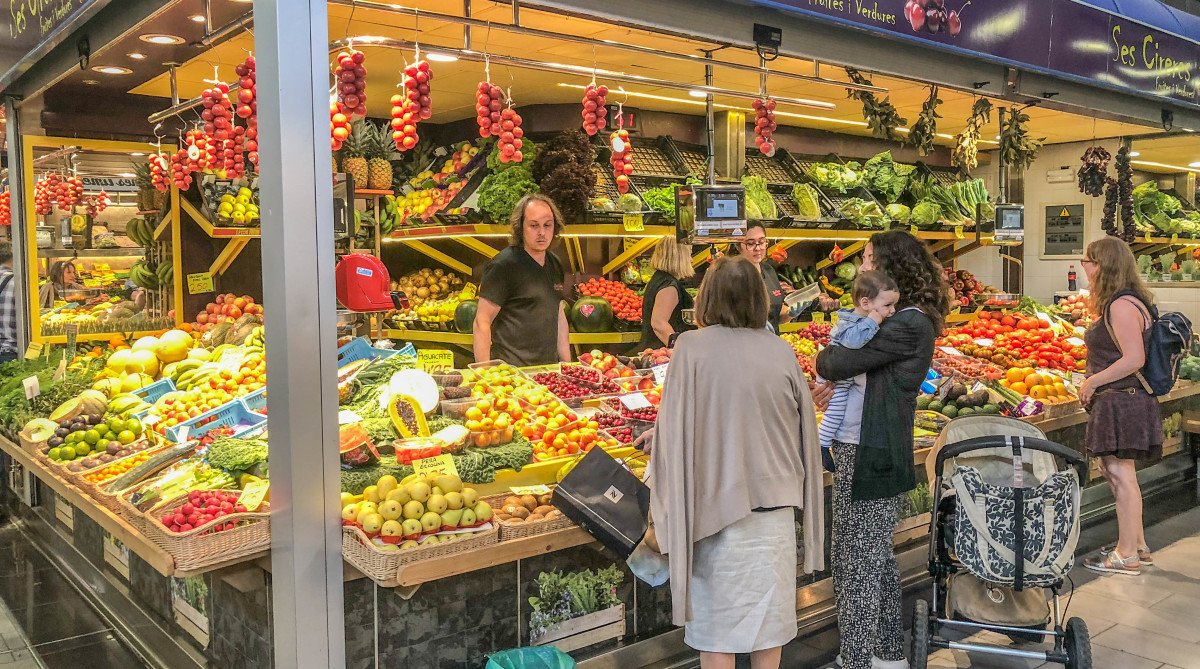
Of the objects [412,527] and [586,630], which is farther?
[586,630]

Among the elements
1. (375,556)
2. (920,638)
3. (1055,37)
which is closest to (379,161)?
(375,556)

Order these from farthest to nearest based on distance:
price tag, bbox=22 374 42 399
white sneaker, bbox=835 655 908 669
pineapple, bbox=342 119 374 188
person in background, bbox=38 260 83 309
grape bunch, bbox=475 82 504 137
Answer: person in background, bbox=38 260 83 309, pineapple, bbox=342 119 374 188, price tag, bbox=22 374 42 399, grape bunch, bbox=475 82 504 137, white sneaker, bbox=835 655 908 669

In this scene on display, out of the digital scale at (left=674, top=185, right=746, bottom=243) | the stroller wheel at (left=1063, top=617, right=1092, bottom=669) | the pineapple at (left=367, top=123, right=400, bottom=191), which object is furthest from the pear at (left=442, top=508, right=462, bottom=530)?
the pineapple at (left=367, top=123, right=400, bottom=191)

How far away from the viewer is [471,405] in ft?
14.6

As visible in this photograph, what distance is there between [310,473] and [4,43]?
15.9 ft

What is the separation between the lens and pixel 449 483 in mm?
3619

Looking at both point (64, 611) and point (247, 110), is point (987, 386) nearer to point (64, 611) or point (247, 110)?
point (247, 110)

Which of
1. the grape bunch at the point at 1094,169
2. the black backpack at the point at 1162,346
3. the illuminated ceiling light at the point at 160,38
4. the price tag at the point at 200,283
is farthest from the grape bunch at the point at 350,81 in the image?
the grape bunch at the point at 1094,169

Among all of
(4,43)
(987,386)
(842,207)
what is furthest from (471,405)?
(842,207)

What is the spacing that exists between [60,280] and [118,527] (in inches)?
202

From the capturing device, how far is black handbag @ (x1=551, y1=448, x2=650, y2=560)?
3.55m

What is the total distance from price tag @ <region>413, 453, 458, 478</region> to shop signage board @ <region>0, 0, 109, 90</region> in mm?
2843

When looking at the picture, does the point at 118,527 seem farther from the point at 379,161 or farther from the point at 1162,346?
the point at 1162,346

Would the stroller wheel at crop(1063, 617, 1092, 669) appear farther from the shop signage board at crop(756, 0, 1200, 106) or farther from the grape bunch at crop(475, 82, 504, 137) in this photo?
the grape bunch at crop(475, 82, 504, 137)
